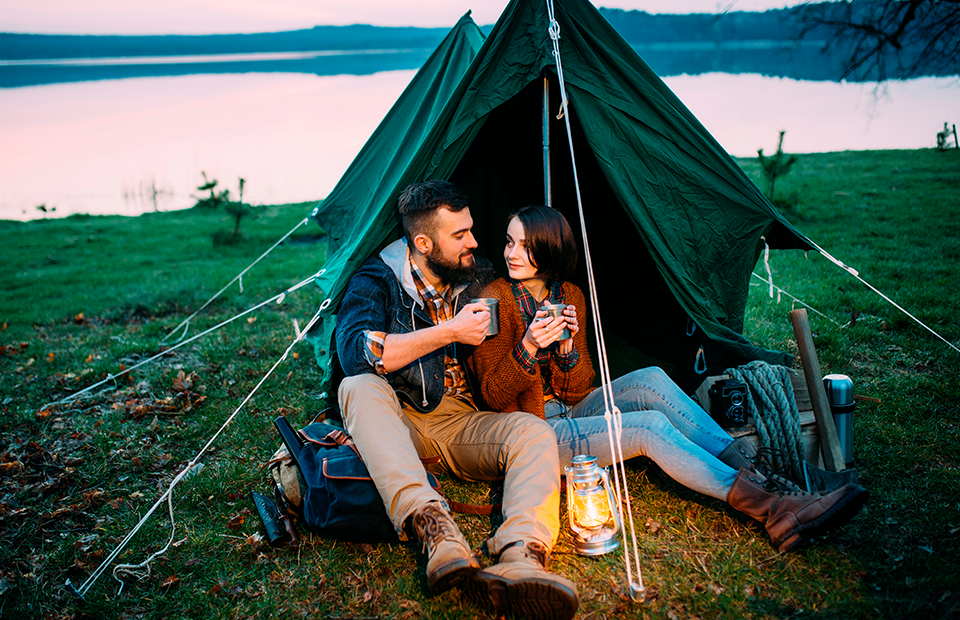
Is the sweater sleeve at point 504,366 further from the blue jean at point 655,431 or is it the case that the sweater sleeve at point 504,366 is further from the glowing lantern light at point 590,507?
the glowing lantern light at point 590,507

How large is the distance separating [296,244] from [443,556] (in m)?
9.75

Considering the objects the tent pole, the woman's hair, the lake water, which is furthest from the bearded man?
the lake water

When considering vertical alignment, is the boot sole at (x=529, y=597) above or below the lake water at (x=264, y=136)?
below

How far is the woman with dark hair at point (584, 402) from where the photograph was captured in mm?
2410

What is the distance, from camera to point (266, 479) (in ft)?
10.9

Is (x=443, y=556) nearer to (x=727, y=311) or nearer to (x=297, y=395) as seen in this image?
(x=727, y=311)

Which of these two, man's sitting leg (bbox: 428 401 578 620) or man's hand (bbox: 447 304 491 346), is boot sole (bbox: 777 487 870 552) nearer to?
man's sitting leg (bbox: 428 401 578 620)

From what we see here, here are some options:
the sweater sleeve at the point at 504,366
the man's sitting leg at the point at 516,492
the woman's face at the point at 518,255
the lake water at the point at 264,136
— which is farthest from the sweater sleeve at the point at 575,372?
the lake water at the point at 264,136

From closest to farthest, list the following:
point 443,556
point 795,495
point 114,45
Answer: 1. point 443,556
2. point 795,495
3. point 114,45

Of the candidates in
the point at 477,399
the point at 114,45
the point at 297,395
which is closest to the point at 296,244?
the point at 297,395

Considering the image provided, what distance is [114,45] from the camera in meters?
39.5

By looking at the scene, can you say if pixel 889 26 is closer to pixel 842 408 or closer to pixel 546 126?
pixel 546 126

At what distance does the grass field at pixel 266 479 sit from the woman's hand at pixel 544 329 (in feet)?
2.90

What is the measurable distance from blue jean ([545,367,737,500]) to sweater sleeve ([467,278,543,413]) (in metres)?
0.27
